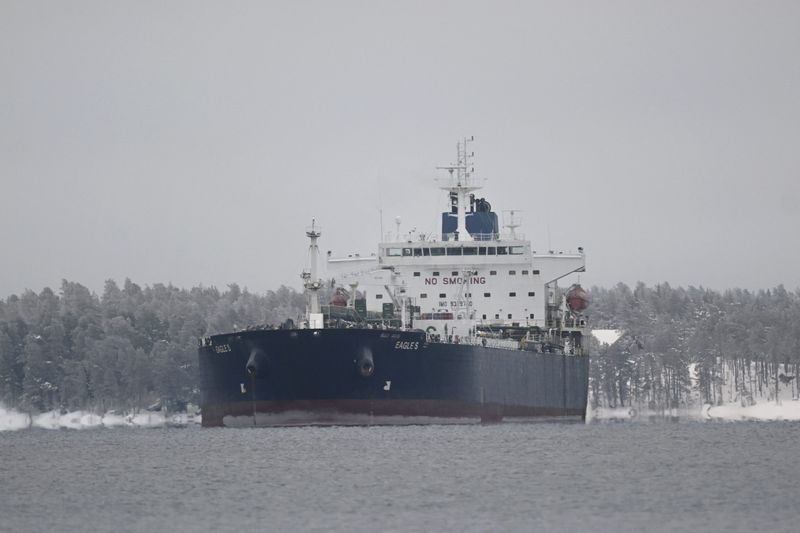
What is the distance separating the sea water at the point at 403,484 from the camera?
3519cm

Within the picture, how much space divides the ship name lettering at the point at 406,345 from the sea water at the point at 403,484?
4212 millimetres

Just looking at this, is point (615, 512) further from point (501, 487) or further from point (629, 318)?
point (629, 318)

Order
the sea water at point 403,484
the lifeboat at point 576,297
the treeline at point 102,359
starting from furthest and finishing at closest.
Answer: the treeline at point 102,359 < the lifeboat at point 576,297 < the sea water at point 403,484

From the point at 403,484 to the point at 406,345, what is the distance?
22602 millimetres

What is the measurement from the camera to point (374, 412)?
63.2 meters

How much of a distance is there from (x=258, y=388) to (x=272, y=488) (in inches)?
913

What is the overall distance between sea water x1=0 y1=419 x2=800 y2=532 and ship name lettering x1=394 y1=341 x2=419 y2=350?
4212 millimetres

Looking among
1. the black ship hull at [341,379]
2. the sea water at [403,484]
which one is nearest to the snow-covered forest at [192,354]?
the black ship hull at [341,379]

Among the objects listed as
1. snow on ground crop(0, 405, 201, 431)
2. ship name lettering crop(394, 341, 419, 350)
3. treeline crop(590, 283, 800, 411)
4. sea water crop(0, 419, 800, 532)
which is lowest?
sea water crop(0, 419, 800, 532)

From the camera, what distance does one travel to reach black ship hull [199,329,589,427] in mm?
62125

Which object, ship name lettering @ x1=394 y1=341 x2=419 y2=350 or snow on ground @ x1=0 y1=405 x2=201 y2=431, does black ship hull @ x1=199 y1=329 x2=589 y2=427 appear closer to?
ship name lettering @ x1=394 y1=341 x2=419 y2=350

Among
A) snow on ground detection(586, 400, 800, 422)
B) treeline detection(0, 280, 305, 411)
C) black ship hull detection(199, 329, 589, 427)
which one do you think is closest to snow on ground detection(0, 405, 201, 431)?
treeline detection(0, 280, 305, 411)

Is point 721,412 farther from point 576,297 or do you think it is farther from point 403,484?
point 403,484

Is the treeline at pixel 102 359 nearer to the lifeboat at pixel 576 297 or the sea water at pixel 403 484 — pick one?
the lifeboat at pixel 576 297
